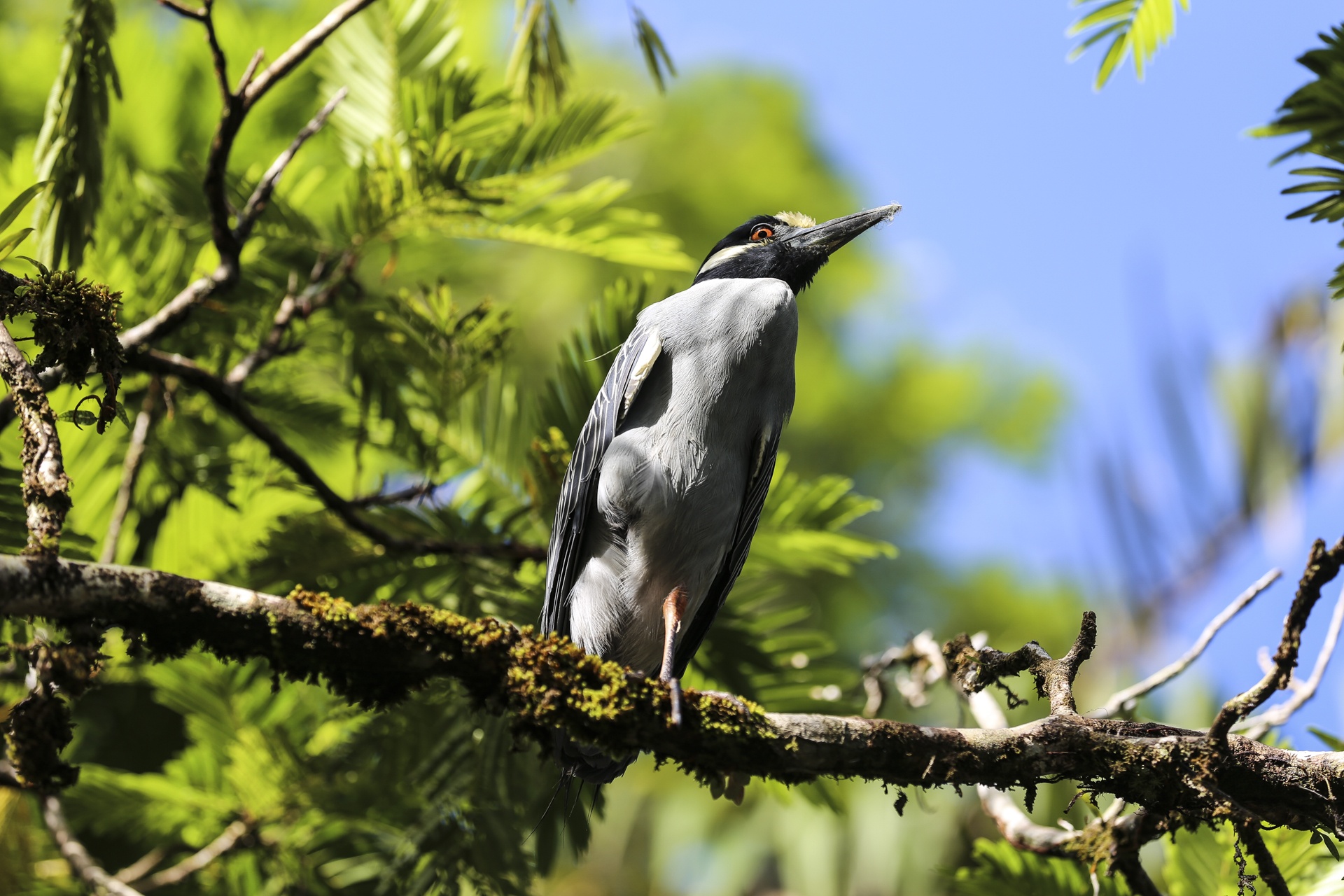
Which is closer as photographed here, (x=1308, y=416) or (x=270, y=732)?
(x=270, y=732)

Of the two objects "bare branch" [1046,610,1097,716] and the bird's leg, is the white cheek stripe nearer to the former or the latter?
the bird's leg

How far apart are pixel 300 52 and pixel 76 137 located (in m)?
0.60

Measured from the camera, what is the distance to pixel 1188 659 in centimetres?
264

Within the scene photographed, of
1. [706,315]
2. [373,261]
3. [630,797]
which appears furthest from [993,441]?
[706,315]

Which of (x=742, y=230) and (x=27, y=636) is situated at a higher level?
(x=742, y=230)

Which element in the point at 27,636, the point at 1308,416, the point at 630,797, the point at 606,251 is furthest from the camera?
the point at 630,797

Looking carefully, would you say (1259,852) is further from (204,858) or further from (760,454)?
(204,858)

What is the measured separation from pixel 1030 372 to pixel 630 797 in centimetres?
566

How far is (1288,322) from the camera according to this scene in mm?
4094

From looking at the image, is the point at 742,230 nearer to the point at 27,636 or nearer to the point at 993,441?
the point at 27,636

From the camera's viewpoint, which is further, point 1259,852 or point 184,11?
point 184,11

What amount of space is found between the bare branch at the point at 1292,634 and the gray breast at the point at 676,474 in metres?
1.49

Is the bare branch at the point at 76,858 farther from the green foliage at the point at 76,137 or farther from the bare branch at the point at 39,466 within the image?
the bare branch at the point at 39,466

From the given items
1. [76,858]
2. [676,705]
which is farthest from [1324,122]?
[76,858]
